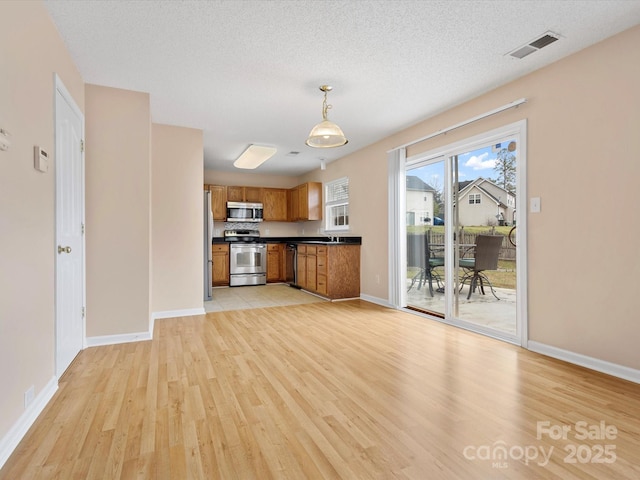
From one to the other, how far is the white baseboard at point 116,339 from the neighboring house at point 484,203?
3.69 m

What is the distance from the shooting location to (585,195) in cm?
268

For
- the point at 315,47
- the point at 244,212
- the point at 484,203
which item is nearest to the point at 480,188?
the point at 484,203

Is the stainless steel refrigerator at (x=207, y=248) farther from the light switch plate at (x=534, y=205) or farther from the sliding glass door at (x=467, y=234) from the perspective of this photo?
the light switch plate at (x=534, y=205)

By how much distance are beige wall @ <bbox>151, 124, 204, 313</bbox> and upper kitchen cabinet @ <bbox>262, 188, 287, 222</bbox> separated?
3255 mm

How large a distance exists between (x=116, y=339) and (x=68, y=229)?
126cm

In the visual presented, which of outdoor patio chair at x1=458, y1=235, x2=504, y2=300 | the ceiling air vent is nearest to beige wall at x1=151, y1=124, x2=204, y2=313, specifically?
outdoor patio chair at x1=458, y1=235, x2=504, y2=300

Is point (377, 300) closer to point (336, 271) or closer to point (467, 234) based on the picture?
point (336, 271)

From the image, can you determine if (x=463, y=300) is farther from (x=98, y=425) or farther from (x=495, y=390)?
(x=98, y=425)

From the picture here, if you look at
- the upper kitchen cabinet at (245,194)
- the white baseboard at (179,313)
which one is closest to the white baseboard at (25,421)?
the white baseboard at (179,313)

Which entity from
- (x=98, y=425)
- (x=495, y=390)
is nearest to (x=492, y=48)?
(x=495, y=390)

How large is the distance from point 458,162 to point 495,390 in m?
2.59

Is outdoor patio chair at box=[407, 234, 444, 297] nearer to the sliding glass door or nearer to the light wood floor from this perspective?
the sliding glass door

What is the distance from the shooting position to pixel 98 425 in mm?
1851

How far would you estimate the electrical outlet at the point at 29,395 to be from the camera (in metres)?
1.83
